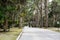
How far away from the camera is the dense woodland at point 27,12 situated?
3025 centimetres

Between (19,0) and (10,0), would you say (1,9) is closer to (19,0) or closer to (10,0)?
(10,0)

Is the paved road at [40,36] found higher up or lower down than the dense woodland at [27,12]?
lower down

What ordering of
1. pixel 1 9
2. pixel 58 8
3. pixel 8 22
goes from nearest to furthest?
pixel 1 9
pixel 8 22
pixel 58 8

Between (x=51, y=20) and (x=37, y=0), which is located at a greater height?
(x=37, y=0)

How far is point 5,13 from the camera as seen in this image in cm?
3075

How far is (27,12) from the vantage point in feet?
220

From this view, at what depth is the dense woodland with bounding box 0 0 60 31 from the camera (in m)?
30.2

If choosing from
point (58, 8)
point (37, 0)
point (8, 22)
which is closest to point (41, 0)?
point (37, 0)

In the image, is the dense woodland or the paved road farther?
the dense woodland

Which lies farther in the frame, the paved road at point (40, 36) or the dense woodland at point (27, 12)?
the dense woodland at point (27, 12)

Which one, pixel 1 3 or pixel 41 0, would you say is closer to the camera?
pixel 1 3

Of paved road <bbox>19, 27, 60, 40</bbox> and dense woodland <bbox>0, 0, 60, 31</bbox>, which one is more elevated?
dense woodland <bbox>0, 0, 60, 31</bbox>

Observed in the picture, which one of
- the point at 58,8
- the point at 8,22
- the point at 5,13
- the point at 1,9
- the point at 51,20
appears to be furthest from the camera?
the point at 51,20

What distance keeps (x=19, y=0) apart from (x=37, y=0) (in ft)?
159
